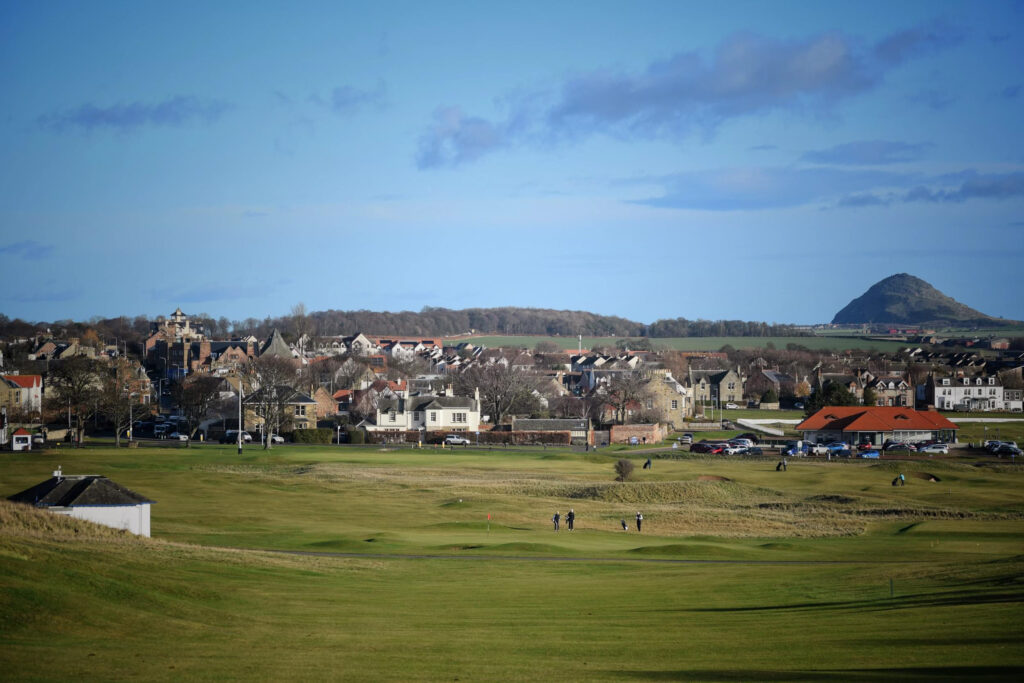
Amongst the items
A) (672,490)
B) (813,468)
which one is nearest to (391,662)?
(672,490)

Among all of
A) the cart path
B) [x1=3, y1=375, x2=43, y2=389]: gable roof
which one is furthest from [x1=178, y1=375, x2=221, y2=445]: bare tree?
the cart path

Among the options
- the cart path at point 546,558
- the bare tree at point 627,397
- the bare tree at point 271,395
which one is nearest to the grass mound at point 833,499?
the cart path at point 546,558

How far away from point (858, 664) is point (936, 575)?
48.7 feet

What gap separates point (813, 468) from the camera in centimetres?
8262

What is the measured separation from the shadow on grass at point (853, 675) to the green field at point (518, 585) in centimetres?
9

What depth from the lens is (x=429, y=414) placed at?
113688mm

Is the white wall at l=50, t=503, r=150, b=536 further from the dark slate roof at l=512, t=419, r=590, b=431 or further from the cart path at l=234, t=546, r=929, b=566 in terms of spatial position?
the dark slate roof at l=512, t=419, r=590, b=431

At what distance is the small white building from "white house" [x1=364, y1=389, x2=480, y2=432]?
7105 cm

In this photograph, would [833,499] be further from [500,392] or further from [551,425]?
[500,392]

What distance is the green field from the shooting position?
68.3 ft

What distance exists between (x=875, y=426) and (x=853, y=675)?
9038cm

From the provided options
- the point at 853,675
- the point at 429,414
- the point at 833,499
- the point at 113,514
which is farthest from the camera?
the point at 429,414

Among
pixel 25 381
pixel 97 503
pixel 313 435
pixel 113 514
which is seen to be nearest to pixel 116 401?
pixel 313 435

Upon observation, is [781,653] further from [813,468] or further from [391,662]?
[813,468]
